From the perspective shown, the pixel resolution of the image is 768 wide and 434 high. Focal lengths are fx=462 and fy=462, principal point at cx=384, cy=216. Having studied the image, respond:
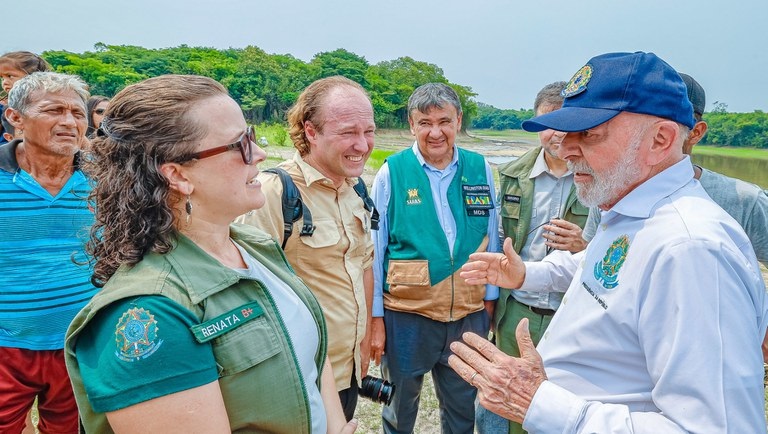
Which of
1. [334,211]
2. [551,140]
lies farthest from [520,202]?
[334,211]

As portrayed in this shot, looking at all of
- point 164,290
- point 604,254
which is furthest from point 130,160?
point 604,254

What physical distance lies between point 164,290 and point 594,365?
1476 mm

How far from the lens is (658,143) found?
1769 millimetres

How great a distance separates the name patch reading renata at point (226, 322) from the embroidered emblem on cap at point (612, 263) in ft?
4.01

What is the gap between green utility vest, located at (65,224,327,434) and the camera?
1330 millimetres

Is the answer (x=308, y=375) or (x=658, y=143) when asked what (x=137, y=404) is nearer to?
(x=308, y=375)

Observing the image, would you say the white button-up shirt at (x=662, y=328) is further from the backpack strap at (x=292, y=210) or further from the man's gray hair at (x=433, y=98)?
the man's gray hair at (x=433, y=98)

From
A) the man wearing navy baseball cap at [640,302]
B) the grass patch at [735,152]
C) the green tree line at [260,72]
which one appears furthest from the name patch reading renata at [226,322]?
the green tree line at [260,72]

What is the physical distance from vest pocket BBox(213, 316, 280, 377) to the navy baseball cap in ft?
4.37

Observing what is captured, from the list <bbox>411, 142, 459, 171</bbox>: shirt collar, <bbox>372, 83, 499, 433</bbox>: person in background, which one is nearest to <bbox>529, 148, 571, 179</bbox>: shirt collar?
<bbox>372, 83, 499, 433</bbox>: person in background

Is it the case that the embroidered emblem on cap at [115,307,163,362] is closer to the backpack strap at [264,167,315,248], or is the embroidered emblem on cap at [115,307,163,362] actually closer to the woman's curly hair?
the woman's curly hair

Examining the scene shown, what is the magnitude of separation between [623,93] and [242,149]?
4.71ft

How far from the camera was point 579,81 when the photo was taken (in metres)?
1.97

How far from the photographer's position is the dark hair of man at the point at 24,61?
4.47 meters
